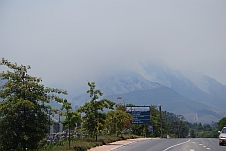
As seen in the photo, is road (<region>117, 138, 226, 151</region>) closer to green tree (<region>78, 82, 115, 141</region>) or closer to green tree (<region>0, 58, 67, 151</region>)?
green tree (<region>78, 82, 115, 141</region>)

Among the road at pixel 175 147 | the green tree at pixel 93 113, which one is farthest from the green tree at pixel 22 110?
the green tree at pixel 93 113

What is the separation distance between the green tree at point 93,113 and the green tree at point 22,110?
40.5 ft

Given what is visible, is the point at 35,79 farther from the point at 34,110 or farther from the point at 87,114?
the point at 87,114

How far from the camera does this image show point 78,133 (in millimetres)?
33438

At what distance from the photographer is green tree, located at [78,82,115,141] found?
103 ft

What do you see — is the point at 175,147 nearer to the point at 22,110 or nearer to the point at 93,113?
the point at 93,113

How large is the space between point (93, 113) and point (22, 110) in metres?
13.5

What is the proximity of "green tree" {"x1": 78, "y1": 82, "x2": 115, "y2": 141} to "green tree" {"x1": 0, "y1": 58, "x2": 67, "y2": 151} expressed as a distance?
40.5ft

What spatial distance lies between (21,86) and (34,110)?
1368 mm

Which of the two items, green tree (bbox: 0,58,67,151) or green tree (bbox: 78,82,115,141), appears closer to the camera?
green tree (bbox: 0,58,67,151)

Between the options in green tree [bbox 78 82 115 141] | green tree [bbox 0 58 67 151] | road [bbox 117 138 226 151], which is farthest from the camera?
green tree [bbox 78 82 115 141]

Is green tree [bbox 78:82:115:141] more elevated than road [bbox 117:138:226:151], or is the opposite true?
green tree [bbox 78:82:115:141]

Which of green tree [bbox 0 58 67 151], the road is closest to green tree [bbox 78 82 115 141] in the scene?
the road

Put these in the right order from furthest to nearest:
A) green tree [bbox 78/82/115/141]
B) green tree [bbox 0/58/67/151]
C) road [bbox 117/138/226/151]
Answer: green tree [bbox 78/82/115/141] < road [bbox 117/138/226/151] < green tree [bbox 0/58/67/151]
